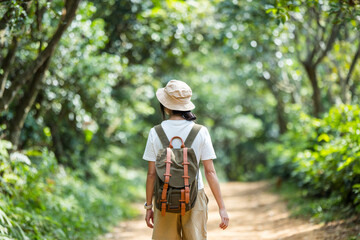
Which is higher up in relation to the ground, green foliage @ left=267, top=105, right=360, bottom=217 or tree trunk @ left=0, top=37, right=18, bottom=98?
tree trunk @ left=0, top=37, right=18, bottom=98

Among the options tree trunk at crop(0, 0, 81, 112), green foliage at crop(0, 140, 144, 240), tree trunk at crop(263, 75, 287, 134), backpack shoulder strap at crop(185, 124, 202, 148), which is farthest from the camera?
tree trunk at crop(263, 75, 287, 134)

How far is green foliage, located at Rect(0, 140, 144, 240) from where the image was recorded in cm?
565

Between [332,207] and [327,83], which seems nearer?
[332,207]

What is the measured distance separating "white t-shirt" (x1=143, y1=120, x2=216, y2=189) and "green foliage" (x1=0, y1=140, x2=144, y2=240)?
212 cm

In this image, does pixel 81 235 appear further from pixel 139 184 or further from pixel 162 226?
pixel 139 184

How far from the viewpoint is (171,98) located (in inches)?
144

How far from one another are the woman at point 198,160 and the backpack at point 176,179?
13 cm

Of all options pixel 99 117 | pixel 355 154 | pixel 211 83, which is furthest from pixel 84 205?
pixel 211 83

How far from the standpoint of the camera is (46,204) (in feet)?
23.3

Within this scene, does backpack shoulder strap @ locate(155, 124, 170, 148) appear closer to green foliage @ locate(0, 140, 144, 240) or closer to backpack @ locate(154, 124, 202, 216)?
backpack @ locate(154, 124, 202, 216)

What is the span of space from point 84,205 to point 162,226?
18.9ft

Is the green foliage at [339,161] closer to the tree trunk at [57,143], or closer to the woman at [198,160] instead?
the woman at [198,160]

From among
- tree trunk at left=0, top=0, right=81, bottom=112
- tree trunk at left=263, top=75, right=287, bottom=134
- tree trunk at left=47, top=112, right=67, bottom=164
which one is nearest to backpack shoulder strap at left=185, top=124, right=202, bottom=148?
tree trunk at left=0, top=0, right=81, bottom=112

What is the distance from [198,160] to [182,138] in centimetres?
23
